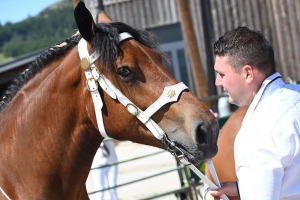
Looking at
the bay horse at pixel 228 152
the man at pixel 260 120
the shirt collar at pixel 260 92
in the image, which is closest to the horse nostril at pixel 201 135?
the man at pixel 260 120

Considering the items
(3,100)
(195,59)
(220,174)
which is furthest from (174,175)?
(3,100)

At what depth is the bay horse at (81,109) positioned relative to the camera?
3.12 meters

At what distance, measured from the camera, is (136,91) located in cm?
316

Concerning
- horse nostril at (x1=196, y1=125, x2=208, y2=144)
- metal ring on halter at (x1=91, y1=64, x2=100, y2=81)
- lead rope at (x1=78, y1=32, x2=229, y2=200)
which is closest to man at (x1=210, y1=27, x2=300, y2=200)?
horse nostril at (x1=196, y1=125, x2=208, y2=144)

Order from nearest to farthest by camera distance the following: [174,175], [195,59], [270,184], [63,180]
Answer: [270,184] < [63,180] < [195,59] < [174,175]

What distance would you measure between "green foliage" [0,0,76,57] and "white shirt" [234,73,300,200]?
65.7 meters

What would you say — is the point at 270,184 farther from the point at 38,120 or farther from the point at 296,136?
the point at 38,120

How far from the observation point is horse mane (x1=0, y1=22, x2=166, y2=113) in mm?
3180

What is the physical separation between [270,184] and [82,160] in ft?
4.86

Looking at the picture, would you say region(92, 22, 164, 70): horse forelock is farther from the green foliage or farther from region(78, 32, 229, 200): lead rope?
the green foliage

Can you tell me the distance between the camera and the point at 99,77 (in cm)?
320

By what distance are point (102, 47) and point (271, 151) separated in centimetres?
139

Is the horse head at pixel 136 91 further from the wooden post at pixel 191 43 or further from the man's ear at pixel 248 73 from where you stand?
the wooden post at pixel 191 43

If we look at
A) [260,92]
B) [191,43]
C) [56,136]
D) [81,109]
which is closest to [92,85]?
[81,109]
